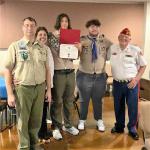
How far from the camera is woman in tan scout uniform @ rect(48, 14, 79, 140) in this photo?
12.6ft

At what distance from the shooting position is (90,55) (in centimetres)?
414

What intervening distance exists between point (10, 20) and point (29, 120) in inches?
156

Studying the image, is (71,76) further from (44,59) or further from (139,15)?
(139,15)

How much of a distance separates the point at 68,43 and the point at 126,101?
1.18 m

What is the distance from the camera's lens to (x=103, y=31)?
714cm

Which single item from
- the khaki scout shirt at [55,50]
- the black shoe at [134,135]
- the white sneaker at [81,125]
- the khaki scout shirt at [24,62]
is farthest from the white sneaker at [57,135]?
the khaki scout shirt at [24,62]

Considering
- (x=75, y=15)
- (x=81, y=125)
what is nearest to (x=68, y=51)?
(x=81, y=125)

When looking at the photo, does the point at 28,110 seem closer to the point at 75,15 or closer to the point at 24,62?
the point at 24,62

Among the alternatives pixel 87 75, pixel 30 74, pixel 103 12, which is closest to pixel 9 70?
pixel 30 74

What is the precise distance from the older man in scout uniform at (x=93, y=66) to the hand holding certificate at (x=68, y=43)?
295mm

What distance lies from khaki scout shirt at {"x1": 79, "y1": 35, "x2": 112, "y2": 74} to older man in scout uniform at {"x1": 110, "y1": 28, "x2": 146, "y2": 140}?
12 centimetres

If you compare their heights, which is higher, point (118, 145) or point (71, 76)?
point (71, 76)

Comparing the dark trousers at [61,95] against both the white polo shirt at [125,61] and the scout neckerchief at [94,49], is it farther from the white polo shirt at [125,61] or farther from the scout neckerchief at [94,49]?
the white polo shirt at [125,61]

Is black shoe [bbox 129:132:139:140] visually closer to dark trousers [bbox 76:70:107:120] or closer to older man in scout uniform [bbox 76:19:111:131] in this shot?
older man in scout uniform [bbox 76:19:111:131]
